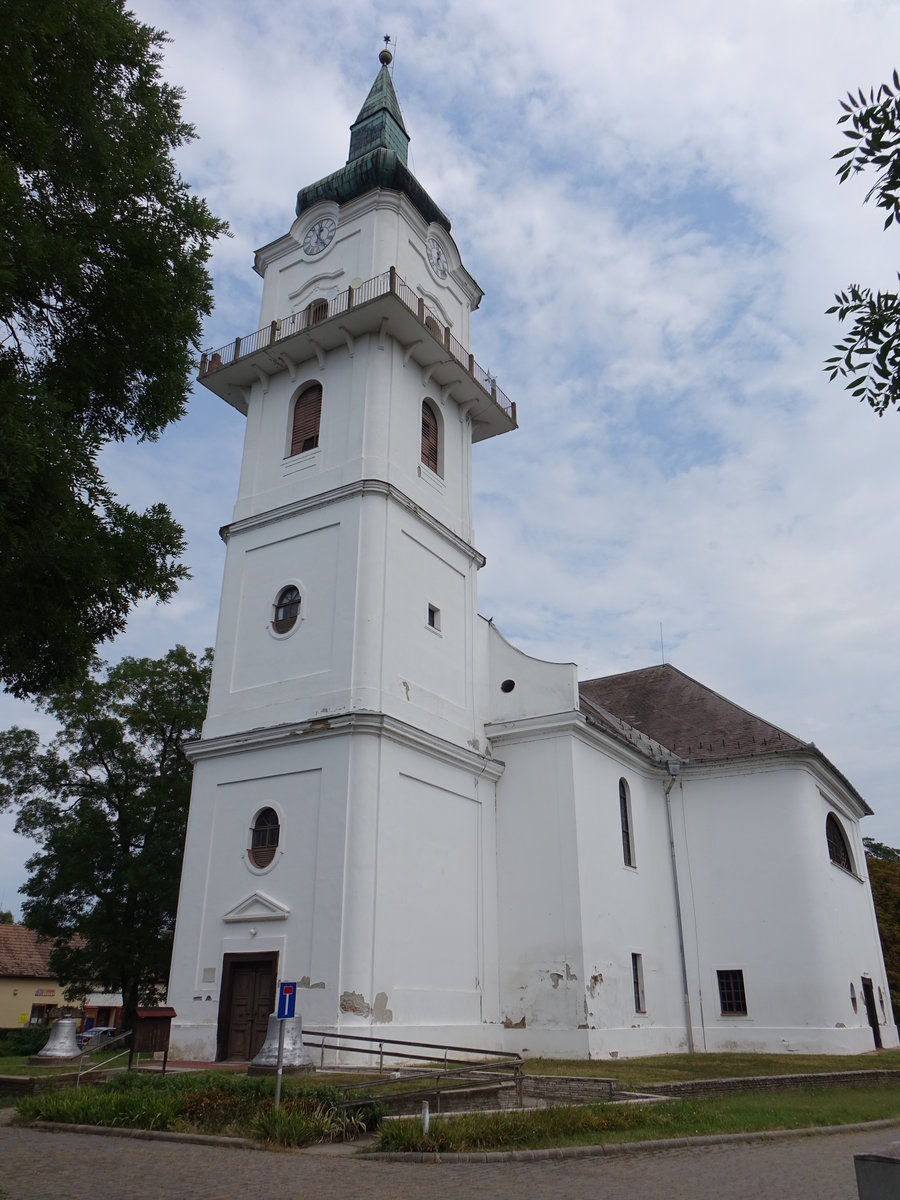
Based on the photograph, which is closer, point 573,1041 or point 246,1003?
point 246,1003

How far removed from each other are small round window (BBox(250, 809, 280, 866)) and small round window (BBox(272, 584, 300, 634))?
3990mm

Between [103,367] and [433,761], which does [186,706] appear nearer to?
[433,761]

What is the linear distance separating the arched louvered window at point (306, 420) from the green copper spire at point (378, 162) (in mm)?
5759

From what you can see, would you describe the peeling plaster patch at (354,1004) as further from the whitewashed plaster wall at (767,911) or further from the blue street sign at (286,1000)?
the whitewashed plaster wall at (767,911)

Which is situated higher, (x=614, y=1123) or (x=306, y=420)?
(x=306, y=420)

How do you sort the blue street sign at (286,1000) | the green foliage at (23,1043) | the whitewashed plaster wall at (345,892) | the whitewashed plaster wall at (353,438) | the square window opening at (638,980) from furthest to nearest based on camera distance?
the green foliage at (23,1043) < the square window opening at (638,980) < the whitewashed plaster wall at (353,438) < the whitewashed plaster wall at (345,892) < the blue street sign at (286,1000)

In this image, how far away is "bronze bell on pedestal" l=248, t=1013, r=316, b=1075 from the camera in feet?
44.5

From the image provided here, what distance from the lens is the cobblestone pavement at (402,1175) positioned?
779 centimetres

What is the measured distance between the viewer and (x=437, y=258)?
2642cm

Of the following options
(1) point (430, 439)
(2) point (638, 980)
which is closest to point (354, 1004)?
(2) point (638, 980)

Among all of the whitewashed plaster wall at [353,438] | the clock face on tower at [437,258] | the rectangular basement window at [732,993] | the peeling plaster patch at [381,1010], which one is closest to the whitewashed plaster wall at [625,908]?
the rectangular basement window at [732,993]

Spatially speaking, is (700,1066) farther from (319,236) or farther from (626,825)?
(319,236)

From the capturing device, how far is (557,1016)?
20.0m

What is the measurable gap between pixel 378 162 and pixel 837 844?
913 inches
